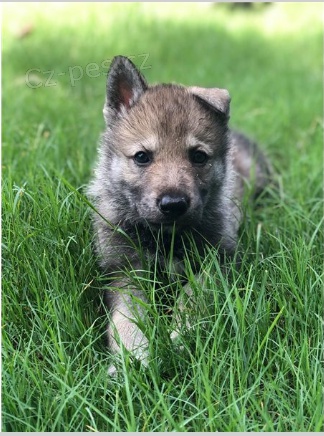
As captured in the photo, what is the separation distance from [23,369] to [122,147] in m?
1.19

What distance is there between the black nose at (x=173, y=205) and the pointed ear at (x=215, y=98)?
0.54 metres

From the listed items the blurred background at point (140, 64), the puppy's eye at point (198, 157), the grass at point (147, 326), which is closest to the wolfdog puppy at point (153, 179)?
the puppy's eye at point (198, 157)

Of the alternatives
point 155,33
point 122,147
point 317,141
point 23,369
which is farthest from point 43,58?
point 23,369

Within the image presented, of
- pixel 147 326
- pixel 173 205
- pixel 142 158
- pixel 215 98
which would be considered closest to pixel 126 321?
pixel 147 326

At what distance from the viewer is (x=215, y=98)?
9.89 ft

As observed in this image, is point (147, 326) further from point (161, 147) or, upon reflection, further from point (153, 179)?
point (161, 147)

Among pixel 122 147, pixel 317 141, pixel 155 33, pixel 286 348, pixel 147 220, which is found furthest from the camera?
pixel 155 33

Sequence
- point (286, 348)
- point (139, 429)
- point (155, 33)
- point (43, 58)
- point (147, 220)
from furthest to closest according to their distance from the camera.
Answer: point (155, 33)
point (43, 58)
point (147, 220)
point (286, 348)
point (139, 429)

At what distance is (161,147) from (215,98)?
388 mm

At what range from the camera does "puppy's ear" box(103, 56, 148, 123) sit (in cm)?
308

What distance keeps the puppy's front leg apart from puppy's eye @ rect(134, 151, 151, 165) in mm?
572

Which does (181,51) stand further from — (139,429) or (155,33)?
(139,429)

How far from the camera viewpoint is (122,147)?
3.05m

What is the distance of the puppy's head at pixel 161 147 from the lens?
9.11 feet
